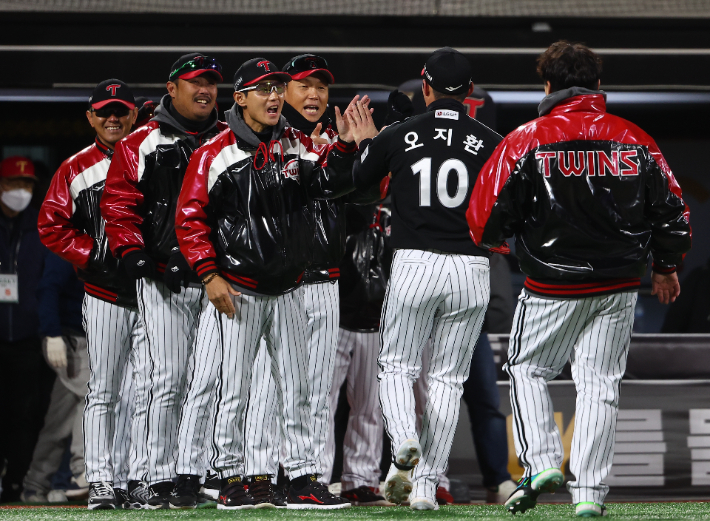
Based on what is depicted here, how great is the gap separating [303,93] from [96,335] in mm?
1481

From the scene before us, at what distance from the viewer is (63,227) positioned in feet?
14.8

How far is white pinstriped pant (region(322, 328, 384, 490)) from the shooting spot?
4.84m

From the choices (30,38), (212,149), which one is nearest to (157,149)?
(212,149)

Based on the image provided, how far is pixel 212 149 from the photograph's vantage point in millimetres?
3951

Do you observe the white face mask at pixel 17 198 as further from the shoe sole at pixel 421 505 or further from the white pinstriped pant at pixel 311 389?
the shoe sole at pixel 421 505

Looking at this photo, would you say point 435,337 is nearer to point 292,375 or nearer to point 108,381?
point 292,375

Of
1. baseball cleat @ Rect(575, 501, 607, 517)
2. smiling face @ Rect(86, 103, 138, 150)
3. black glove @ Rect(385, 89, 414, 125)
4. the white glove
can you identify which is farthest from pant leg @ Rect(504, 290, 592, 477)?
the white glove

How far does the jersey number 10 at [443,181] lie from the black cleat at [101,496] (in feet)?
6.21

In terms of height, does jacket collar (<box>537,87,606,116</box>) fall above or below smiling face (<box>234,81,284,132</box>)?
below

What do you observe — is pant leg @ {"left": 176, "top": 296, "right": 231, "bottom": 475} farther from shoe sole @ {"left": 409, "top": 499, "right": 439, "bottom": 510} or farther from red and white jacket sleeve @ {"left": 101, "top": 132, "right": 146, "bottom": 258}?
shoe sole @ {"left": 409, "top": 499, "right": 439, "bottom": 510}

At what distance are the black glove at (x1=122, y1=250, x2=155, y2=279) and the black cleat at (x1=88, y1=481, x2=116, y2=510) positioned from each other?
37.4 inches

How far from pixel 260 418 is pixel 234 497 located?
1.07ft

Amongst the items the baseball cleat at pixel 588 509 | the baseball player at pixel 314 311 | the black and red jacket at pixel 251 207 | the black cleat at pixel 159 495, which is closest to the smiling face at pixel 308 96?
the baseball player at pixel 314 311

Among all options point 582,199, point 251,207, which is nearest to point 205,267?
point 251,207
